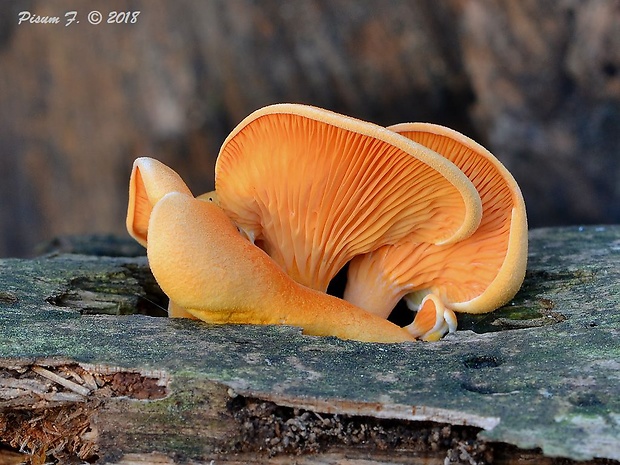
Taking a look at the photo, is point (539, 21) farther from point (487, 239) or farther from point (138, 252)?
point (138, 252)

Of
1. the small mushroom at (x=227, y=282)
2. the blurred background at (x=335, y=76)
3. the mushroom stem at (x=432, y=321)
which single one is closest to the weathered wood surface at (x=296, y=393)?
the small mushroom at (x=227, y=282)

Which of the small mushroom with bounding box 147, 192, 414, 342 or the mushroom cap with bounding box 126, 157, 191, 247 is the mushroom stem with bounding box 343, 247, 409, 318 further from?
the mushroom cap with bounding box 126, 157, 191, 247

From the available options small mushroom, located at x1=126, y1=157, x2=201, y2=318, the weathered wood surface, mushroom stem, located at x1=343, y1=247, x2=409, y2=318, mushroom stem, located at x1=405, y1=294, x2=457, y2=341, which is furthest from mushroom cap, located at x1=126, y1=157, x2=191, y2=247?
mushroom stem, located at x1=405, y1=294, x2=457, y2=341

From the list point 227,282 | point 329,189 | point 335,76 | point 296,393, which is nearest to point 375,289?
point 329,189

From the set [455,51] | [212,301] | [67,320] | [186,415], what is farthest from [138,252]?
[455,51]

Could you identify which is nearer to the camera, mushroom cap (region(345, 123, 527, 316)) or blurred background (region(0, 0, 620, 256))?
mushroom cap (region(345, 123, 527, 316))

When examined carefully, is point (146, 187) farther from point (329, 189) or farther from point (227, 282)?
point (329, 189)
